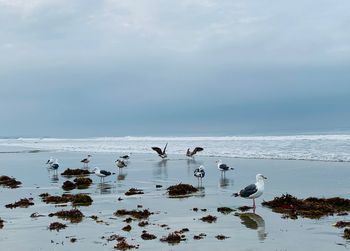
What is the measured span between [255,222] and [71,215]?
16.7 feet

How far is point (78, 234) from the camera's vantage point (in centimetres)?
1076

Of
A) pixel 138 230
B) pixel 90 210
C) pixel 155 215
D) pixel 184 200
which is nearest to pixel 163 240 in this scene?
pixel 138 230

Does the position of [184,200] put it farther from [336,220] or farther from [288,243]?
[288,243]

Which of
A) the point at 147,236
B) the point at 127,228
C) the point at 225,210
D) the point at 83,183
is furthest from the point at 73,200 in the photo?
the point at 147,236

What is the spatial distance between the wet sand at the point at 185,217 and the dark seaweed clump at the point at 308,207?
362 millimetres

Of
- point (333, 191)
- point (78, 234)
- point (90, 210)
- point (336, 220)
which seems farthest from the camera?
point (333, 191)

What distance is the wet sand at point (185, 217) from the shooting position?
32.4ft

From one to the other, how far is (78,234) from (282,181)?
38.7ft

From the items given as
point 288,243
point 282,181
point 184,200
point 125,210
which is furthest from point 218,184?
point 288,243

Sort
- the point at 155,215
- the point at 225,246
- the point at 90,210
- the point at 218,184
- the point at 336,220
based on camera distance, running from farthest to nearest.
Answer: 1. the point at 218,184
2. the point at 90,210
3. the point at 155,215
4. the point at 336,220
5. the point at 225,246

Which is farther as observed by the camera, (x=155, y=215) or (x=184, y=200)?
(x=184, y=200)

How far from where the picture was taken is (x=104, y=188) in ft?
64.0

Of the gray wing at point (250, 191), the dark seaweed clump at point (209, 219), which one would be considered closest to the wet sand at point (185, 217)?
the dark seaweed clump at point (209, 219)

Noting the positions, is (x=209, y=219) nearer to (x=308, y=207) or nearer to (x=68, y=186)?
(x=308, y=207)
